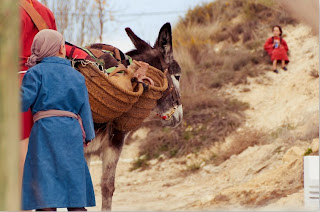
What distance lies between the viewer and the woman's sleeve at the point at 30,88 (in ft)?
7.73

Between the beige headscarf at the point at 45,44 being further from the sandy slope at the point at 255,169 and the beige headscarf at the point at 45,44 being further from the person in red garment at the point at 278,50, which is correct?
the person in red garment at the point at 278,50

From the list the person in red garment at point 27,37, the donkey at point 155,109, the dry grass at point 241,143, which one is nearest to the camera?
the person in red garment at point 27,37

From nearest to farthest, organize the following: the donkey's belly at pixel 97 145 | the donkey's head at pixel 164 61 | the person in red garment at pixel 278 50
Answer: the donkey's belly at pixel 97 145, the donkey's head at pixel 164 61, the person in red garment at pixel 278 50

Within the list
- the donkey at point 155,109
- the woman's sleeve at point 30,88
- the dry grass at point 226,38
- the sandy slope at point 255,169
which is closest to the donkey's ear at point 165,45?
the donkey at point 155,109

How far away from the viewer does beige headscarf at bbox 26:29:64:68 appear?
252 centimetres

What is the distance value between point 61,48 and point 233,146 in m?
7.76

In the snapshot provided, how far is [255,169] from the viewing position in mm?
8648

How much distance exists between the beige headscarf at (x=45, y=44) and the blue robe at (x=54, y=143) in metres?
0.04

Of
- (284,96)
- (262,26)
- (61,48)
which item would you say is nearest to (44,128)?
(61,48)

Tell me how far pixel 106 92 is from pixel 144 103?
587mm

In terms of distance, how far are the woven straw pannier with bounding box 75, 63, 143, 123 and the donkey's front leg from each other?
840 mm

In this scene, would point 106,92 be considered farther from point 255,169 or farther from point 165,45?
point 255,169

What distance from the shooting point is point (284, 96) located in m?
12.3

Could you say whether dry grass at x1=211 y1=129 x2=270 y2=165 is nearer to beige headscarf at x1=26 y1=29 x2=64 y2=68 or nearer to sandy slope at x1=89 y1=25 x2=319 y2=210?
sandy slope at x1=89 y1=25 x2=319 y2=210
